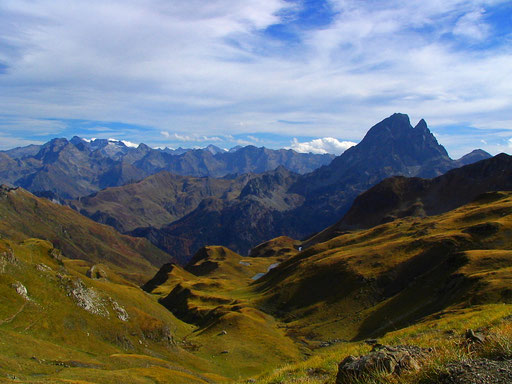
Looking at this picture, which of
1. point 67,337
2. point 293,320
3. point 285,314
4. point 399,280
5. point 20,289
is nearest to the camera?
point 67,337

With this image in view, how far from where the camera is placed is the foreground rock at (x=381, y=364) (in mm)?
12422

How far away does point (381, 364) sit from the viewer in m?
12.8

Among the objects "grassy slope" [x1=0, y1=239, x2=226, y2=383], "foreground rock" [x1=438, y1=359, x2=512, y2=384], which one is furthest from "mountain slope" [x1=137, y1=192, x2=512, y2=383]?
"foreground rock" [x1=438, y1=359, x2=512, y2=384]

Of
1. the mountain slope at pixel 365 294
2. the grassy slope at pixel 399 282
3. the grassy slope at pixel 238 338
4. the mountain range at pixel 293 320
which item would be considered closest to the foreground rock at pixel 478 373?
the mountain range at pixel 293 320

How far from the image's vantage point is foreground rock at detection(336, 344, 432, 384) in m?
12.4

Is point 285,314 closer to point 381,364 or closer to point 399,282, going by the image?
point 399,282

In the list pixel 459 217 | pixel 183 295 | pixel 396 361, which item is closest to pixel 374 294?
pixel 459 217

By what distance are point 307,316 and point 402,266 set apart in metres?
34.9

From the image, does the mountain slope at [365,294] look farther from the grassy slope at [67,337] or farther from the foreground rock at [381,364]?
the foreground rock at [381,364]

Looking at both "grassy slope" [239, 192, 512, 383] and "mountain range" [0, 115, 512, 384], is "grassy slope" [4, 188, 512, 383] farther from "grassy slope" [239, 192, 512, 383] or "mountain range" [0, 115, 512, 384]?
"grassy slope" [239, 192, 512, 383]

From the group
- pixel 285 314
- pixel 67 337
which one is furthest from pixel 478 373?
pixel 285 314

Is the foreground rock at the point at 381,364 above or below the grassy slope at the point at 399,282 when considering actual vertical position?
above

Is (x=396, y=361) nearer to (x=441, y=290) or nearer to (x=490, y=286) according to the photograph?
(x=490, y=286)

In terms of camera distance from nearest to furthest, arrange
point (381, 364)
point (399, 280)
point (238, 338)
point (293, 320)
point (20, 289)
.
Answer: point (381, 364) → point (20, 289) → point (238, 338) → point (399, 280) → point (293, 320)
